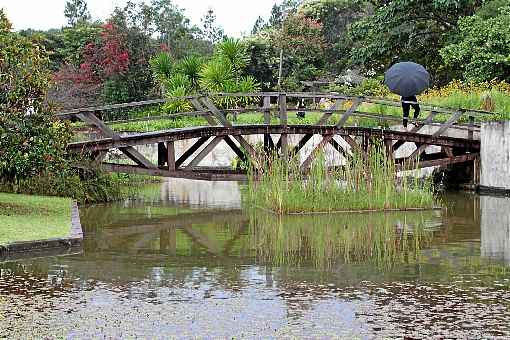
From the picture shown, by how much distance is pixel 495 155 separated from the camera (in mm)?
23547

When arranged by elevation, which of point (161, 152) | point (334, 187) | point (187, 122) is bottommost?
point (334, 187)

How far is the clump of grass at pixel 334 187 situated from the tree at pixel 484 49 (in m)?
11.8

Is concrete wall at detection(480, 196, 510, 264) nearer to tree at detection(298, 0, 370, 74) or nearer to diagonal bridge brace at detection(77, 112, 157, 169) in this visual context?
diagonal bridge brace at detection(77, 112, 157, 169)

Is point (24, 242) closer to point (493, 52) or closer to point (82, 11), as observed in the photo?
point (493, 52)

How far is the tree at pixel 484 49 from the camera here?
98.1ft

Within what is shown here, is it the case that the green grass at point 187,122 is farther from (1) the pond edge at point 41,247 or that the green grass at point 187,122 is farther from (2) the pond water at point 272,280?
(1) the pond edge at point 41,247

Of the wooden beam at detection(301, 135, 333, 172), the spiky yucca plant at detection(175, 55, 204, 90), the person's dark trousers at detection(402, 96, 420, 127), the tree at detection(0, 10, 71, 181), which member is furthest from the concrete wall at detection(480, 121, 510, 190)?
the spiky yucca plant at detection(175, 55, 204, 90)

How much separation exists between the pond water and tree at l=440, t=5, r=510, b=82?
12.6 metres

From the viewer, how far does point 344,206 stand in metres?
18.7

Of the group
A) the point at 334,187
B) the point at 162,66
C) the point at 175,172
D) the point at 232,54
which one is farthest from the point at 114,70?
the point at 334,187

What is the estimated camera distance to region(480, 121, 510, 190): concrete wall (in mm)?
23141

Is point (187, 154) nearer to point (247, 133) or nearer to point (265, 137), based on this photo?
point (247, 133)

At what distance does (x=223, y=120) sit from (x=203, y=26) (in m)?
45.9

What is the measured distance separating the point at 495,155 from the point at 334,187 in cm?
655
